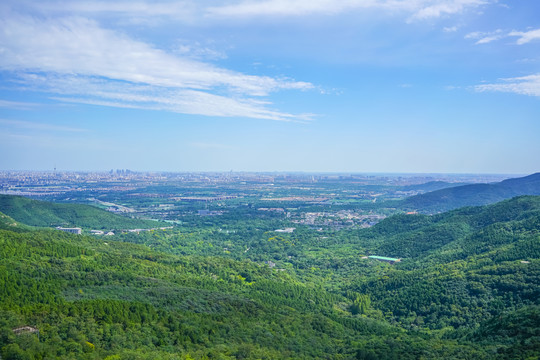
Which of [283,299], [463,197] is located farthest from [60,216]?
[463,197]

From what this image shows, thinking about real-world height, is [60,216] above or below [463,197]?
below

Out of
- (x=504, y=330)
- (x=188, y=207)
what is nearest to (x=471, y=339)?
(x=504, y=330)

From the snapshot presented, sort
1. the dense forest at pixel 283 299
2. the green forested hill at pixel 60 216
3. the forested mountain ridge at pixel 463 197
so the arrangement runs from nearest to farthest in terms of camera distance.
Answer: the dense forest at pixel 283 299
the green forested hill at pixel 60 216
the forested mountain ridge at pixel 463 197

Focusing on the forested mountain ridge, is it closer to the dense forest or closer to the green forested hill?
the dense forest

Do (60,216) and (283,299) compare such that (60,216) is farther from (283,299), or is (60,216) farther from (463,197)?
(463,197)

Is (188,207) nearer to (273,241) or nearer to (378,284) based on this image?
(273,241)

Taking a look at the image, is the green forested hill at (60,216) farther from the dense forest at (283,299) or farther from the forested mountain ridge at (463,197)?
the forested mountain ridge at (463,197)

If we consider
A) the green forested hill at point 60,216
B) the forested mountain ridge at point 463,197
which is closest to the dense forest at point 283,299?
the green forested hill at point 60,216
